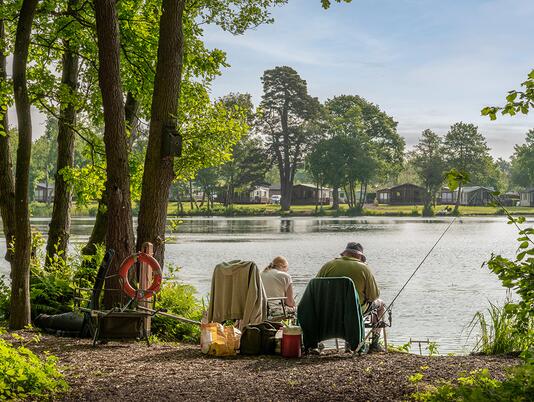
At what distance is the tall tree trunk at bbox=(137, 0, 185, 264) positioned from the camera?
10141mm

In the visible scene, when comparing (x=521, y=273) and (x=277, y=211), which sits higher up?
(x=521, y=273)

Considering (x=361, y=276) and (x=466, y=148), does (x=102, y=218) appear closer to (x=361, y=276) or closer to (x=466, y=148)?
(x=361, y=276)

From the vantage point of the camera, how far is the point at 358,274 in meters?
8.62

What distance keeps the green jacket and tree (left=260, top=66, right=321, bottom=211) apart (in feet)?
235

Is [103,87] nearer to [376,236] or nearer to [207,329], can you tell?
[207,329]

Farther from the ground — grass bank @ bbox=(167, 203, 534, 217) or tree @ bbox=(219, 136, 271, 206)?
tree @ bbox=(219, 136, 271, 206)

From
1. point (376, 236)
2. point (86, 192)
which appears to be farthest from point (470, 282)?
point (376, 236)

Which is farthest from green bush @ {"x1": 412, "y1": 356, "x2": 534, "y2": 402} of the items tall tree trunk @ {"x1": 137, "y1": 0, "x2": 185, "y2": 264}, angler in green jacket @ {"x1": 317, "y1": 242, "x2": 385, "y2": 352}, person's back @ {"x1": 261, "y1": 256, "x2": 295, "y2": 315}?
tall tree trunk @ {"x1": 137, "y1": 0, "x2": 185, "y2": 264}

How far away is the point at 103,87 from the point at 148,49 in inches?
92.0

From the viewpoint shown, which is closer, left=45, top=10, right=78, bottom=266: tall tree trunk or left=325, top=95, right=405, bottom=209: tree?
left=45, top=10, right=78, bottom=266: tall tree trunk

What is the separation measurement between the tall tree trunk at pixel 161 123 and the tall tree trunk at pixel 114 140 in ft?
1.42

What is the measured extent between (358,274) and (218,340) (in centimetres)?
160

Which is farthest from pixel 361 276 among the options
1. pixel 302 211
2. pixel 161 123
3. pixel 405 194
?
pixel 405 194

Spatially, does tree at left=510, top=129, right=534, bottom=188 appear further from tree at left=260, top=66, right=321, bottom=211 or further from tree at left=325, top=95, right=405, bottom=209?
tree at left=260, top=66, right=321, bottom=211
